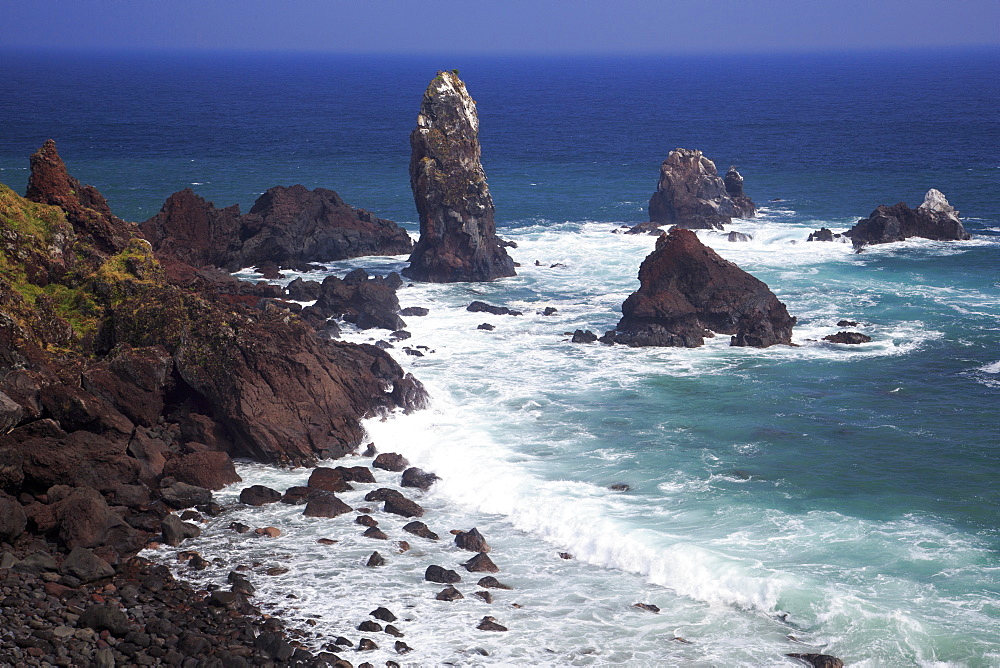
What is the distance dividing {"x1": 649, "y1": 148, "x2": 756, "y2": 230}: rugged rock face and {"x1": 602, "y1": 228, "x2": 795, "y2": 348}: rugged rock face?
26922mm

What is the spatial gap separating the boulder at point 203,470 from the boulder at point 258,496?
4.05 feet

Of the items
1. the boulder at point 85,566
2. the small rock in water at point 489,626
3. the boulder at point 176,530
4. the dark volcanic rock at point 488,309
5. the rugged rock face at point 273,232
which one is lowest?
the small rock in water at point 489,626

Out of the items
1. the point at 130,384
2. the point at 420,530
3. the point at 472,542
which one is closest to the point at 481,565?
the point at 472,542

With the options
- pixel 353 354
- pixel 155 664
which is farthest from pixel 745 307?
pixel 155 664

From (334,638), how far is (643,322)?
106ft

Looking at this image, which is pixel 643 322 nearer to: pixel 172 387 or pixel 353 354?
pixel 353 354

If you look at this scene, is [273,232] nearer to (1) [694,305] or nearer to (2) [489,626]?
(1) [694,305]

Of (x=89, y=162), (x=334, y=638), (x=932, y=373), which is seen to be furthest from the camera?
(x=89, y=162)

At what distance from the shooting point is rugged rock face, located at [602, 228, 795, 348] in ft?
177

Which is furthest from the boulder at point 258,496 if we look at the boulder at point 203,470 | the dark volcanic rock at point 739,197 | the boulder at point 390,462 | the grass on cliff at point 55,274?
the dark volcanic rock at point 739,197

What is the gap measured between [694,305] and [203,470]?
29.7 meters

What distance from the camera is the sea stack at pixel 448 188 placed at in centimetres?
6600

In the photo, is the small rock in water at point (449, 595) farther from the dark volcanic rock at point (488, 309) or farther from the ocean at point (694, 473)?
the dark volcanic rock at point (488, 309)

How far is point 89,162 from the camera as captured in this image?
4690 inches
